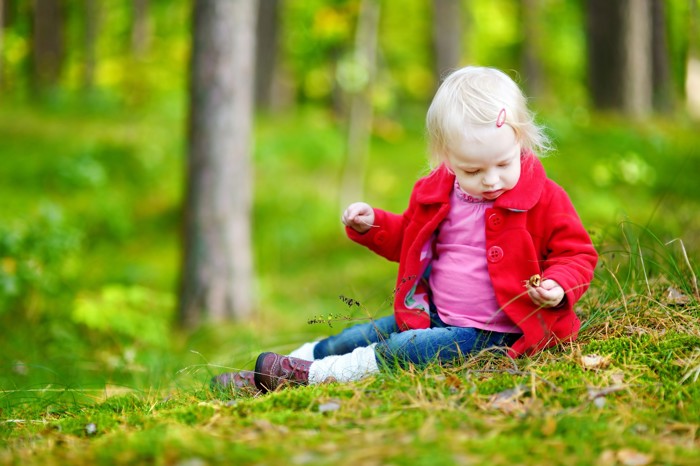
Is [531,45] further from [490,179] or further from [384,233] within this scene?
[490,179]

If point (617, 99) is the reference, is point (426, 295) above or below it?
below

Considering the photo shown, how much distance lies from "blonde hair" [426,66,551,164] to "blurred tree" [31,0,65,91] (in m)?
14.4

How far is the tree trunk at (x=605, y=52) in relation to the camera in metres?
12.0

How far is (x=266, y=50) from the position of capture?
15344mm

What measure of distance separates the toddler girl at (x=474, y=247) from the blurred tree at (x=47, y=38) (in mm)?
14212

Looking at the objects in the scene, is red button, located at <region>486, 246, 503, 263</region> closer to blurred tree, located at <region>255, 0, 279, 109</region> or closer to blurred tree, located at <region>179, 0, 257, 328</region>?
blurred tree, located at <region>179, 0, 257, 328</region>

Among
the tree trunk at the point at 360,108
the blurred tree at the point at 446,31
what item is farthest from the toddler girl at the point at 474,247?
the blurred tree at the point at 446,31

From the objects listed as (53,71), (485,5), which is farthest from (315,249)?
(485,5)

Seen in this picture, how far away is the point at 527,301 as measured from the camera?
3.10 m

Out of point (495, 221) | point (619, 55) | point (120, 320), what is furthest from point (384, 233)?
point (619, 55)

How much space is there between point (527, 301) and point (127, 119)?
10342mm

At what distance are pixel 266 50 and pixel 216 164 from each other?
30.2 ft

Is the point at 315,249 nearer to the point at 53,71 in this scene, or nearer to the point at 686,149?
the point at 686,149

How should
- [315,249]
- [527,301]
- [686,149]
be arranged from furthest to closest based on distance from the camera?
[686,149] < [315,249] < [527,301]
